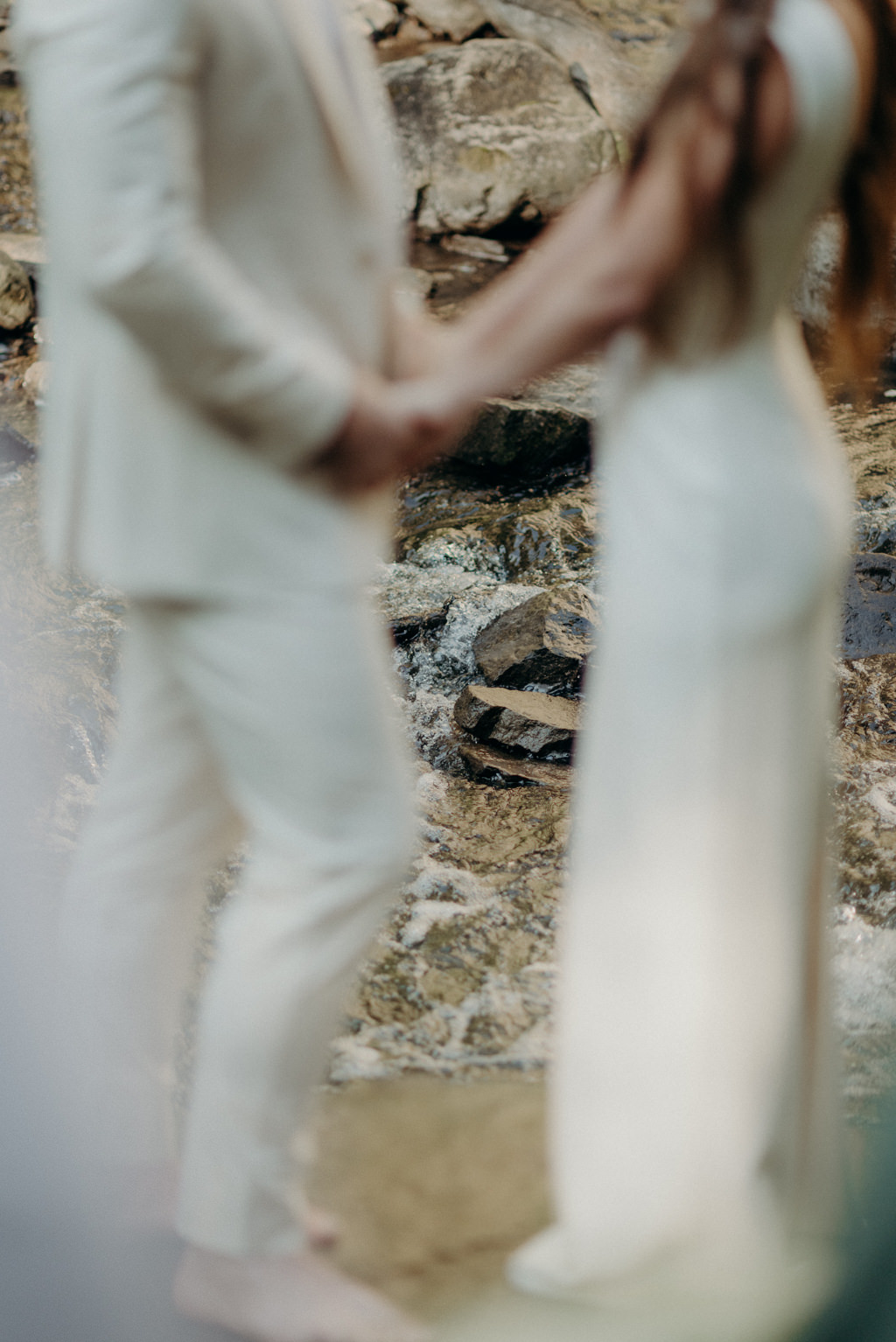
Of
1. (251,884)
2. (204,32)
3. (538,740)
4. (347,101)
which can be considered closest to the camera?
(204,32)

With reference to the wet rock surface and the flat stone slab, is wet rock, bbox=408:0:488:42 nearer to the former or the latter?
the wet rock surface

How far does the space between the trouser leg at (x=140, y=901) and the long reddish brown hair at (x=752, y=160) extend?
74 cm

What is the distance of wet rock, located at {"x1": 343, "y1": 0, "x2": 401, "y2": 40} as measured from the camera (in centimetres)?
917

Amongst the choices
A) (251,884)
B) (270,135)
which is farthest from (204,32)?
(251,884)

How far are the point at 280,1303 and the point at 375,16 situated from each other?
956 cm

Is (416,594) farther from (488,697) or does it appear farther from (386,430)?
(386,430)

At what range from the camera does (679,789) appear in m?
1.36

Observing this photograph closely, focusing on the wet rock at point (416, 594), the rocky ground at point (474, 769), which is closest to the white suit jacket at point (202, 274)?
the rocky ground at point (474, 769)

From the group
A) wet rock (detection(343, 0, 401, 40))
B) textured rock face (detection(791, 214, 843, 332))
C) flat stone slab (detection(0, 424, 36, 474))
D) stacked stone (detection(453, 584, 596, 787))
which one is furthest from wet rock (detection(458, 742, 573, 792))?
wet rock (detection(343, 0, 401, 40))

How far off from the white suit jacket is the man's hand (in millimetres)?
24

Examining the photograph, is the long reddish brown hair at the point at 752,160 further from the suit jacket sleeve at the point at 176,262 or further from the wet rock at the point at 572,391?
the wet rock at the point at 572,391

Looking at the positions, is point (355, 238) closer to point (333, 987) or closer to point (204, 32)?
point (204, 32)

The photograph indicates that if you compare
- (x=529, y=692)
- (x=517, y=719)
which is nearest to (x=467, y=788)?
(x=517, y=719)

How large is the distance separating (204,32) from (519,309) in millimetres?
401
